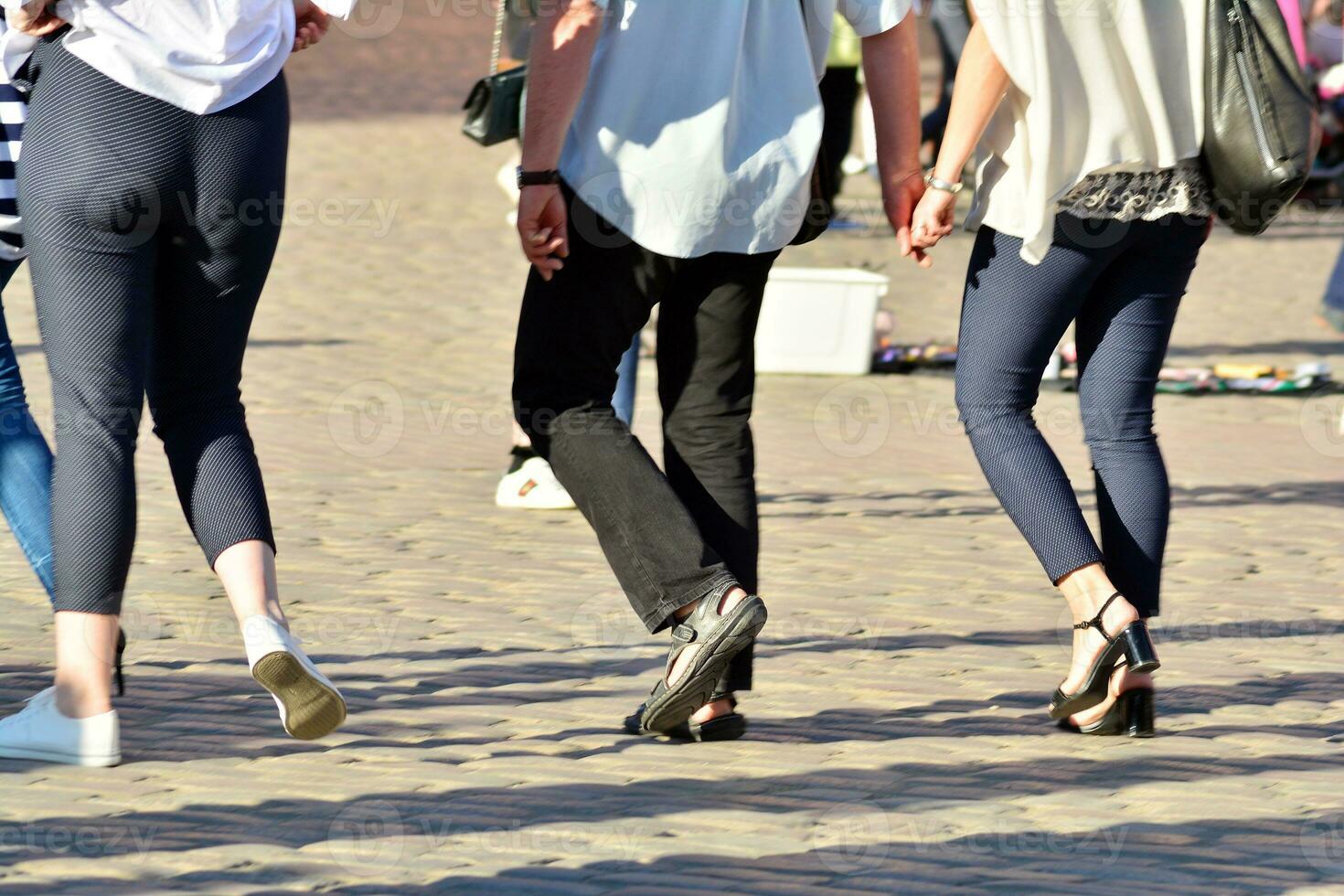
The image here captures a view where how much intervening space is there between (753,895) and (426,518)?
→ 2.99 m

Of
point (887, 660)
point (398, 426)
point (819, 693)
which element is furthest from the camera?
point (398, 426)

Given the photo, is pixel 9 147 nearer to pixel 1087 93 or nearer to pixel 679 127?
pixel 679 127

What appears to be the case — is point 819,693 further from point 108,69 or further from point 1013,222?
point 108,69

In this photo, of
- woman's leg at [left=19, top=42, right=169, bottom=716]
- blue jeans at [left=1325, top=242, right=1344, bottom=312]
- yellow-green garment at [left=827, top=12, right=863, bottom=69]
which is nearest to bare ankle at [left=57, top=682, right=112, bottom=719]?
woman's leg at [left=19, top=42, right=169, bottom=716]

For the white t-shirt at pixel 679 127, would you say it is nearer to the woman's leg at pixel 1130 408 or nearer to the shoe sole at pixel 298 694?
the woman's leg at pixel 1130 408

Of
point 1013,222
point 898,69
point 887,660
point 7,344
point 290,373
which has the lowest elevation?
point 290,373

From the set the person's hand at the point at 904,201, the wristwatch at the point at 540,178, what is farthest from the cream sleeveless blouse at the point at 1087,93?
the wristwatch at the point at 540,178

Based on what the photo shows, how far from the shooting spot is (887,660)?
446cm

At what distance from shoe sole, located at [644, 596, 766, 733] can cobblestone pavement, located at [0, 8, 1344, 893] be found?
0.12 m

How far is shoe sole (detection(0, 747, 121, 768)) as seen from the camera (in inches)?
137

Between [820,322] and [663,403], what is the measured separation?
4.63m

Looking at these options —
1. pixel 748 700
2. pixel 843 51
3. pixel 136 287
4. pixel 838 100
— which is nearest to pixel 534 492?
pixel 748 700

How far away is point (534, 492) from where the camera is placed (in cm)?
600

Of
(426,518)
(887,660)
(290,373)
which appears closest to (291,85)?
(290,373)
